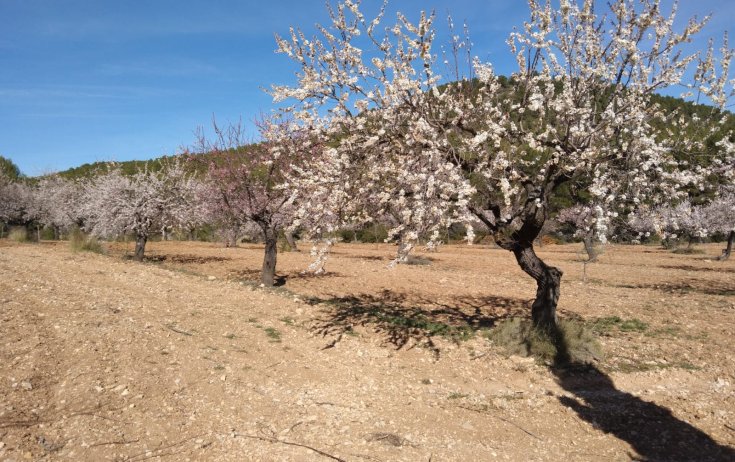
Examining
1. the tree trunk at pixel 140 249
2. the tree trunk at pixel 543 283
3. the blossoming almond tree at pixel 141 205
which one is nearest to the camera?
the tree trunk at pixel 543 283

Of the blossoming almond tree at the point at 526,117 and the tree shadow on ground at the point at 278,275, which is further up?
the blossoming almond tree at the point at 526,117

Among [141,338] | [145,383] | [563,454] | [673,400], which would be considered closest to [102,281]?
[141,338]

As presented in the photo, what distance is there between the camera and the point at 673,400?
332 inches

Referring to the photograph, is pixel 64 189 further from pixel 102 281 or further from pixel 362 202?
pixel 362 202

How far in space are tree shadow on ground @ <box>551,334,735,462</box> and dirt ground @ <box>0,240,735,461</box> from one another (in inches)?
1.4

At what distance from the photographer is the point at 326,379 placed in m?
8.95

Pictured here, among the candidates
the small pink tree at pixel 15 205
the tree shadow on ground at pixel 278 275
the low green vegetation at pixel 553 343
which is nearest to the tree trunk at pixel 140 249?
the tree shadow on ground at pixel 278 275

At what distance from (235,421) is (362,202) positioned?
4.56 meters

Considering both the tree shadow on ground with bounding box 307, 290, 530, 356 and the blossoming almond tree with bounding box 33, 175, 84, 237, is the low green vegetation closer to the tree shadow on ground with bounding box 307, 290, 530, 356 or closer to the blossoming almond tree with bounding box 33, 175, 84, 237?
the tree shadow on ground with bounding box 307, 290, 530, 356

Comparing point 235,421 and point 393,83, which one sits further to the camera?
point 393,83

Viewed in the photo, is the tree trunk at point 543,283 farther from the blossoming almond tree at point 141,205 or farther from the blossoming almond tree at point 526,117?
the blossoming almond tree at point 141,205

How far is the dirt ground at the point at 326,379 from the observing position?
635 centimetres

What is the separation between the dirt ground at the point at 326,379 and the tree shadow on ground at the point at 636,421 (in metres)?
0.04

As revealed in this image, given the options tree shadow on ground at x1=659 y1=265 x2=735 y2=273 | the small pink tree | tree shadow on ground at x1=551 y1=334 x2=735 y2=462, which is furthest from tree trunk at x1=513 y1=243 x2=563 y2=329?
the small pink tree
